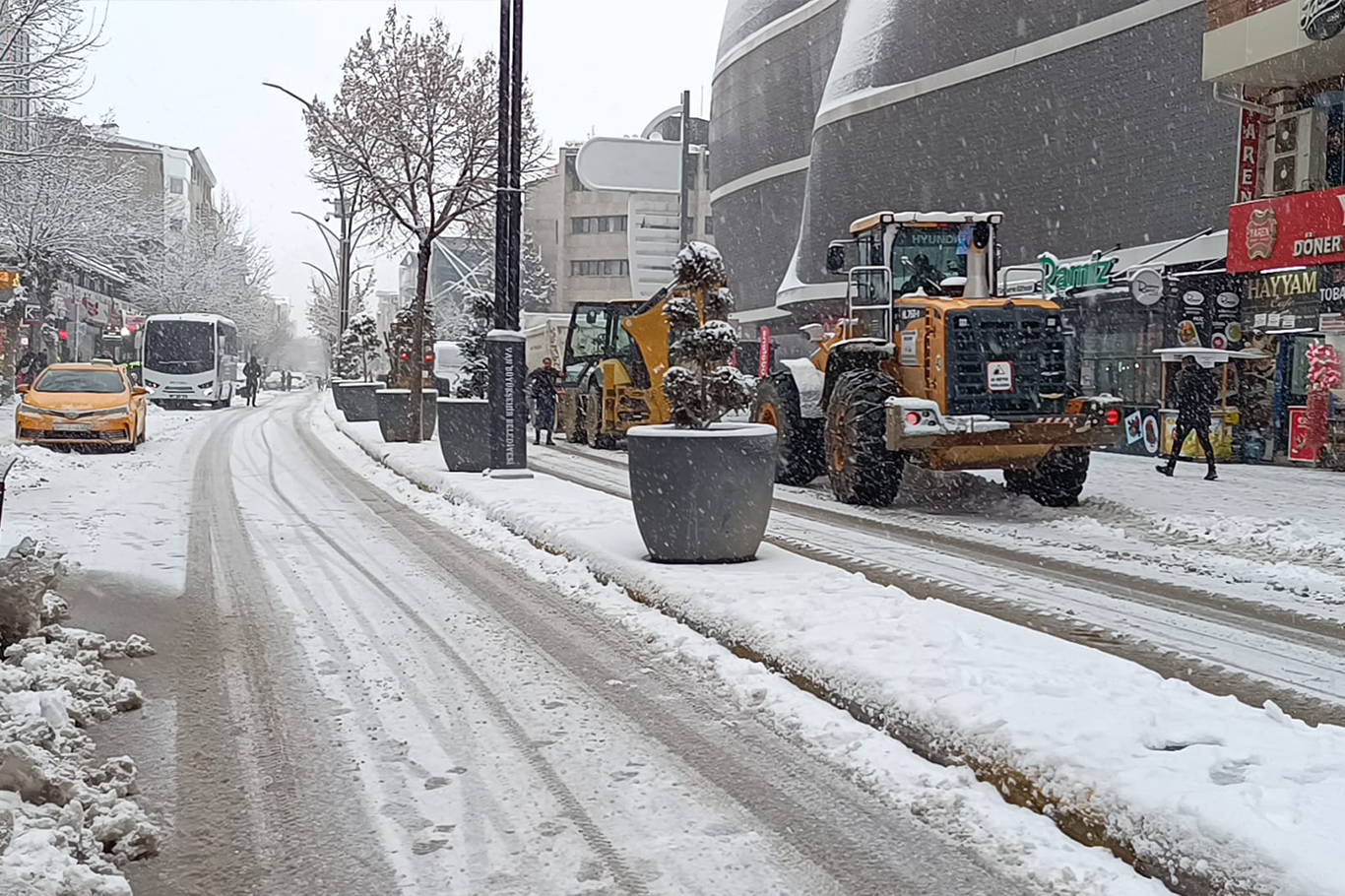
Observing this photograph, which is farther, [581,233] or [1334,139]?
[581,233]

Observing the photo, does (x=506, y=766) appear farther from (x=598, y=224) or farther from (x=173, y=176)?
(x=173, y=176)

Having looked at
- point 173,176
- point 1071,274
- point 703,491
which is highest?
point 173,176

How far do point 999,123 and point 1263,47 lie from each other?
10.7 meters

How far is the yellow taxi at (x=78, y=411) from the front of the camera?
19172mm

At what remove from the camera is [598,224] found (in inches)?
3479

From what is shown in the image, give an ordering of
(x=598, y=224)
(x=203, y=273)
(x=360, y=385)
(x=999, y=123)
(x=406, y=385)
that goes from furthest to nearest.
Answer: (x=598, y=224), (x=203, y=273), (x=360, y=385), (x=999, y=123), (x=406, y=385)

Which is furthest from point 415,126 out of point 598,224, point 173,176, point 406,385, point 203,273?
point 173,176

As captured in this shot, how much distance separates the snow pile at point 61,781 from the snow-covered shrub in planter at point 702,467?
366 centimetres

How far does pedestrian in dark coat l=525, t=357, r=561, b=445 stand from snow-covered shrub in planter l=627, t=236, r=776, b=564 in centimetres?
1561

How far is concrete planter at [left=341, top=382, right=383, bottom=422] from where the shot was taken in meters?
29.9

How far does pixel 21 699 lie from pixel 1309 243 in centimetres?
1832

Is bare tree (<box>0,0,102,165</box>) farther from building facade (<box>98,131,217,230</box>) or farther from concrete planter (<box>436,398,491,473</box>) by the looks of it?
building facade (<box>98,131,217,230</box>)

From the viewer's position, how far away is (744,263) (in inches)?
2003

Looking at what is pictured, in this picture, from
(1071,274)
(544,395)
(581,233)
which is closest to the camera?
(1071,274)
